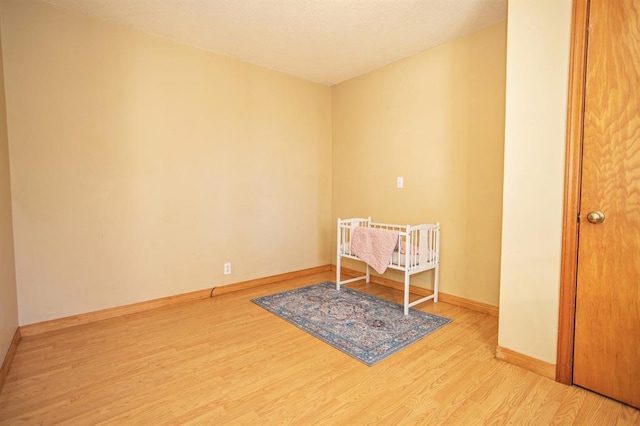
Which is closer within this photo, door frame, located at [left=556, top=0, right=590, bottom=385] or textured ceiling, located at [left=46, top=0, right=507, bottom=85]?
door frame, located at [left=556, top=0, right=590, bottom=385]

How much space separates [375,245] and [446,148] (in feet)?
3.56

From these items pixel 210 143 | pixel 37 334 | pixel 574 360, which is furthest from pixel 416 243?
pixel 37 334

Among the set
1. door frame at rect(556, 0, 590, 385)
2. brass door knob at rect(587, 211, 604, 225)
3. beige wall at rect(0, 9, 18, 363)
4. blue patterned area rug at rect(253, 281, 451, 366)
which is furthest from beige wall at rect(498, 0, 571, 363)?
beige wall at rect(0, 9, 18, 363)

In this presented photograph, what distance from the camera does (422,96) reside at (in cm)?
299

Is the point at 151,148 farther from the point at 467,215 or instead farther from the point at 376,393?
the point at 467,215

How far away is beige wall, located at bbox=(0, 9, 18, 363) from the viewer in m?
1.77

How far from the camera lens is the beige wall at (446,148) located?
2557mm

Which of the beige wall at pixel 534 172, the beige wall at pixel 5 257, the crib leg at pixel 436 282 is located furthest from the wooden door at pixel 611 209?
the beige wall at pixel 5 257

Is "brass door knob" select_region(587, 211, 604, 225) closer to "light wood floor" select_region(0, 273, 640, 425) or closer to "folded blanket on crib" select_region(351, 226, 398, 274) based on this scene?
"light wood floor" select_region(0, 273, 640, 425)

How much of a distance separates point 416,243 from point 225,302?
1795mm

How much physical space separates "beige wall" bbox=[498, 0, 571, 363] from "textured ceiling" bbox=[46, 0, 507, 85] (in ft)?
2.38

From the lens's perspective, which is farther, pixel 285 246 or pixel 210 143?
pixel 285 246

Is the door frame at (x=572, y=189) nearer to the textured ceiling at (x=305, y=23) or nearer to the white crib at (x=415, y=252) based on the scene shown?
the textured ceiling at (x=305, y=23)

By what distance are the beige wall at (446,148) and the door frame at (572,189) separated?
91 centimetres
